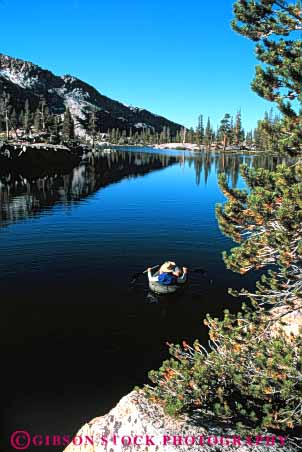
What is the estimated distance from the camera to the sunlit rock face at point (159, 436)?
7.07 metres

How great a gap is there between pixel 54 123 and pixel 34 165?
183 feet

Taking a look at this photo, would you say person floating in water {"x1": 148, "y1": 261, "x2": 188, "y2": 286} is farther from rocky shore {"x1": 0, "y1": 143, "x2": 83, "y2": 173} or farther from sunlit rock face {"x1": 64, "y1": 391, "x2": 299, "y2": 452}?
rocky shore {"x1": 0, "y1": 143, "x2": 83, "y2": 173}

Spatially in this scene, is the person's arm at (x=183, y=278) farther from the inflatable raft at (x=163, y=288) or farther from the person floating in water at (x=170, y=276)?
the inflatable raft at (x=163, y=288)

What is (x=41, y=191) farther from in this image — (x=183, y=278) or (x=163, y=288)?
(x=183, y=278)

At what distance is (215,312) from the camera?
63.9 ft

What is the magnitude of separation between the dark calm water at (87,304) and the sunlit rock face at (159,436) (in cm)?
432

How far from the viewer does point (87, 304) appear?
19.9 meters

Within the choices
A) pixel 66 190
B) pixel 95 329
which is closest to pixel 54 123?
pixel 66 190

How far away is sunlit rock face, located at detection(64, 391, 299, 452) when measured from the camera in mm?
7066

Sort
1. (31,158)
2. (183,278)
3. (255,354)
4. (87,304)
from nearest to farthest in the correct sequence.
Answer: (255,354)
(87,304)
(183,278)
(31,158)

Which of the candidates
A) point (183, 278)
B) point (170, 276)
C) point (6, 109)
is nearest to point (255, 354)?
point (170, 276)

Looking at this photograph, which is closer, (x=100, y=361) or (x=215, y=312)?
(x=100, y=361)

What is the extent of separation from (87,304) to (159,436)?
13.3 meters

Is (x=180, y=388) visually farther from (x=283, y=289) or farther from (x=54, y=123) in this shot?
(x=54, y=123)
